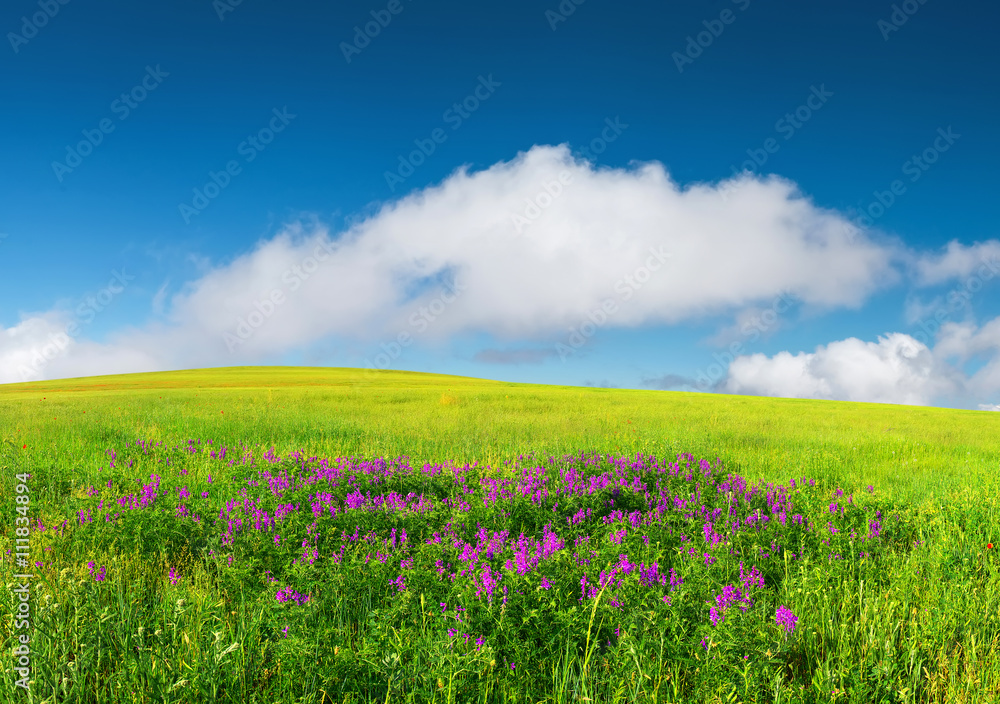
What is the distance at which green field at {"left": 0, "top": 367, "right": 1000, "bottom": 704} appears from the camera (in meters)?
3.08

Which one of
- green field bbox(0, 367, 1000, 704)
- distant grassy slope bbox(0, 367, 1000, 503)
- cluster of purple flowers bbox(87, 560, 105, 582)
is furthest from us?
distant grassy slope bbox(0, 367, 1000, 503)

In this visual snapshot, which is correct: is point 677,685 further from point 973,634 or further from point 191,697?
point 191,697

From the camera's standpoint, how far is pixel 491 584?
12.5 feet

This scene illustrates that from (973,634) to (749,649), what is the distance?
2.01 m

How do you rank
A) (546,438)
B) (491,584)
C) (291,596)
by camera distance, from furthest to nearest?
(546,438)
(291,596)
(491,584)

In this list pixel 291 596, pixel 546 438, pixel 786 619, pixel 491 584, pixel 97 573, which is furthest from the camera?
pixel 546 438

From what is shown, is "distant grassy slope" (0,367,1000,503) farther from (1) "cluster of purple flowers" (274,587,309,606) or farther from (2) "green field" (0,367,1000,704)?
(1) "cluster of purple flowers" (274,587,309,606)

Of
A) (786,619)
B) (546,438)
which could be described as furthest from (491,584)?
(546,438)

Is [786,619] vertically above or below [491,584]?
below

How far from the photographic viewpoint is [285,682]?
297 centimetres

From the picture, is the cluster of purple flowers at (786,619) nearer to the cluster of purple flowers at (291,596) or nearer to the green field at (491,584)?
the green field at (491,584)

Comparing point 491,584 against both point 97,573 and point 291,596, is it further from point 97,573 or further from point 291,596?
point 97,573

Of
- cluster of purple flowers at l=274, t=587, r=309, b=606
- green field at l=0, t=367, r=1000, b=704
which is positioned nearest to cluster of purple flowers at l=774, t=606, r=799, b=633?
green field at l=0, t=367, r=1000, b=704

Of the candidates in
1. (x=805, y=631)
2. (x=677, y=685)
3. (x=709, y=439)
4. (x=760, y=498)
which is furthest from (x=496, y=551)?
(x=709, y=439)
